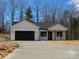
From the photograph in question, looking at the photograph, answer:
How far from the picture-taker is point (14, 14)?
2977 inches

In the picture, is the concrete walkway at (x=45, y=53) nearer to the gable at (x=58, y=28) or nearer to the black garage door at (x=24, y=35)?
the black garage door at (x=24, y=35)

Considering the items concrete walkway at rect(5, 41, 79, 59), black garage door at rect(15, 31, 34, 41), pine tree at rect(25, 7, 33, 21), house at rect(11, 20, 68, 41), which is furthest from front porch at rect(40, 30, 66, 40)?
concrete walkway at rect(5, 41, 79, 59)

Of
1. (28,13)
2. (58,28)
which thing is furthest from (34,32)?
(28,13)

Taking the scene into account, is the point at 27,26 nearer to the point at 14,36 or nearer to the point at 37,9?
the point at 14,36

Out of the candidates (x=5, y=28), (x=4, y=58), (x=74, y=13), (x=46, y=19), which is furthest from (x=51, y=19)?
(x=4, y=58)

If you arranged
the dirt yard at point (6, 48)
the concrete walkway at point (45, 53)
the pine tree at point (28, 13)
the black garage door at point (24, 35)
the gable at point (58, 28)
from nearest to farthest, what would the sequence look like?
the concrete walkway at point (45, 53), the dirt yard at point (6, 48), the black garage door at point (24, 35), the gable at point (58, 28), the pine tree at point (28, 13)

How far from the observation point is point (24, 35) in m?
54.4

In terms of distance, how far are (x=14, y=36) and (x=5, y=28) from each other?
90.0 ft

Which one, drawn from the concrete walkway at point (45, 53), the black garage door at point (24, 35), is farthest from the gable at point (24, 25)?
the concrete walkway at point (45, 53)

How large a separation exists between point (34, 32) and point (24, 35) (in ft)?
8.16

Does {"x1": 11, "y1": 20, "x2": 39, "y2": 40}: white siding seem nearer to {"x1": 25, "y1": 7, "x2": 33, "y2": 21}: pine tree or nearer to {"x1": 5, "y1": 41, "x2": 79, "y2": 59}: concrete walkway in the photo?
{"x1": 25, "y1": 7, "x2": 33, "y2": 21}: pine tree

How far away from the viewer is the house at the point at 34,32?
54.2 m

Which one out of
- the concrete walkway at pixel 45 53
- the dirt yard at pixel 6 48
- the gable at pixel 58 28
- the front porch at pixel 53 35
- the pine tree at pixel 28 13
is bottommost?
the concrete walkway at pixel 45 53

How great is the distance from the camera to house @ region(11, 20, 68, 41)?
178ft
